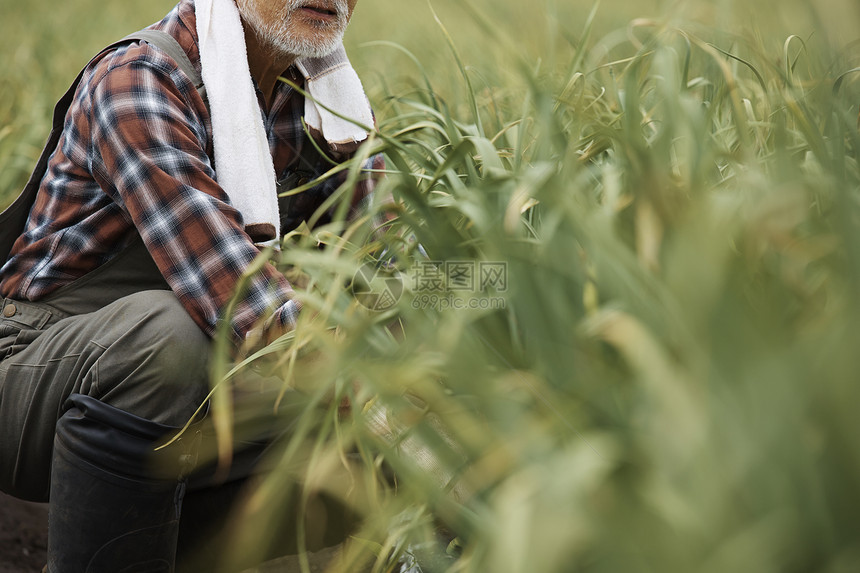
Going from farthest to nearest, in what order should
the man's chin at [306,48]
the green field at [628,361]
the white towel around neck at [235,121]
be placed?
the man's chin at [306,48] < the white towel around neck at [235,121] < the green field at [628,361]

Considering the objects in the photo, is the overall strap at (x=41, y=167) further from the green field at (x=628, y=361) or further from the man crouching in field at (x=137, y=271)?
the green field at (x=628, y=361)

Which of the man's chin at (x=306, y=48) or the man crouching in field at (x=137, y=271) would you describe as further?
the man's chin at (x=306, y=48)

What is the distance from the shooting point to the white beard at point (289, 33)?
1.37 meters

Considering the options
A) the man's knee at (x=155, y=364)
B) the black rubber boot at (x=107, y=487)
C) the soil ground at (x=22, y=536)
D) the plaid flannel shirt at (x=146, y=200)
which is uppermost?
the plaid flannel shirt at (x=146, y=200)

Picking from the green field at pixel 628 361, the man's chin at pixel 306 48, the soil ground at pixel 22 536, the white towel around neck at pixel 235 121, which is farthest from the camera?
the soil ground at pixel 22 536

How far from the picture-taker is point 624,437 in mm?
564

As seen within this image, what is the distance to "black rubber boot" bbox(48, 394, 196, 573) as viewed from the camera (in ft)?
3.58

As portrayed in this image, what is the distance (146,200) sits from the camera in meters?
1.15

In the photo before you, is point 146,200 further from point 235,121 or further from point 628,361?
point 628,361

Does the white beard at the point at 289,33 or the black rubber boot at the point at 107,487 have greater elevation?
the white beard at the point at 289,33

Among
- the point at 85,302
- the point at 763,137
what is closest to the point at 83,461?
the point at 85,302

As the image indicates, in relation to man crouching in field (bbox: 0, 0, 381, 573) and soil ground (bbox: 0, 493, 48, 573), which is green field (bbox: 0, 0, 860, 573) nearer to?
man crouching in field (bbox: 0, 0, 381, 573)

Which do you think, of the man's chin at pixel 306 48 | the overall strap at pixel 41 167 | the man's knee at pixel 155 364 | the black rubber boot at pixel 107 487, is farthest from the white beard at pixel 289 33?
the black rubber boot at pixel 107 487

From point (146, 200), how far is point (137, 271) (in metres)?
0.19
